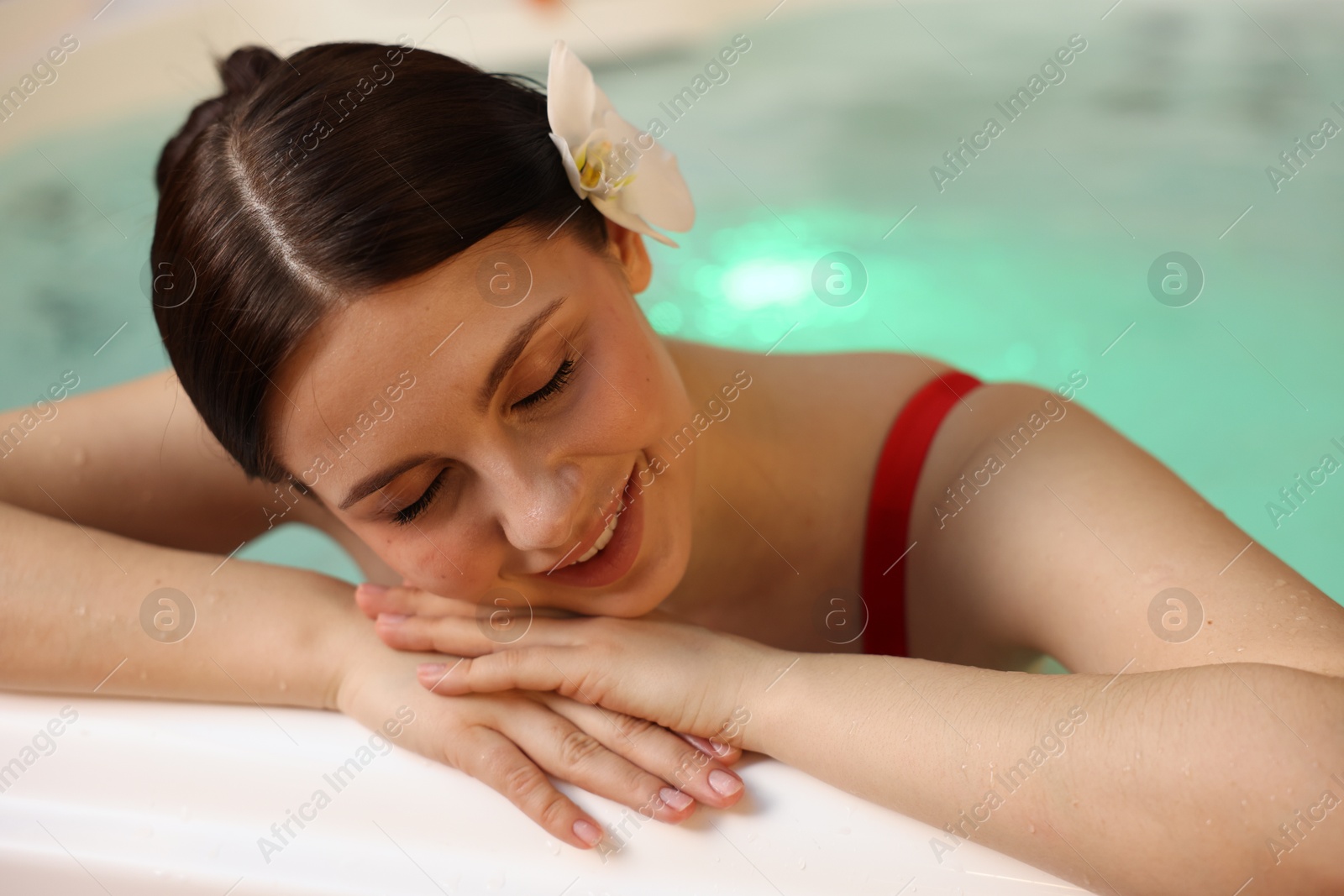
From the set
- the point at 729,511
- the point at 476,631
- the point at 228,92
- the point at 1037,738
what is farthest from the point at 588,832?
the point at 228,92

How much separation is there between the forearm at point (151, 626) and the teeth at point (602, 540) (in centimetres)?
21

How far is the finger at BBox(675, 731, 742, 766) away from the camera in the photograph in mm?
823

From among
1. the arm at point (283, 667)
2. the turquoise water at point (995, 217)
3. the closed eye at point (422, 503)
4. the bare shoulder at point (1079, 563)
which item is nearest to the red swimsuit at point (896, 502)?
the bare shoulder at point (1079, 563)

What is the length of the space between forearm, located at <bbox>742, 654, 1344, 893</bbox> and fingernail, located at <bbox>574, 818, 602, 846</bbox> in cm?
13

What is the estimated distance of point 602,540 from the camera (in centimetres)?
92

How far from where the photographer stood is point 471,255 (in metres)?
0.80

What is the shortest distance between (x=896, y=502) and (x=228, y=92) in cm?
74

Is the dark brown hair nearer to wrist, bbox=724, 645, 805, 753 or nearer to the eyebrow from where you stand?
the eyebrow

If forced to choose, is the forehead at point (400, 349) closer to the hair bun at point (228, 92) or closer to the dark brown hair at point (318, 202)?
the dark brown hair at point (318, 202)

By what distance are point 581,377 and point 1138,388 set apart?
1597 mm

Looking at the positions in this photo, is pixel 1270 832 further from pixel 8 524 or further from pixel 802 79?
pixel 802 79

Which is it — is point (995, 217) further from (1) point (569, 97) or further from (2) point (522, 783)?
(2) point (522, 783)

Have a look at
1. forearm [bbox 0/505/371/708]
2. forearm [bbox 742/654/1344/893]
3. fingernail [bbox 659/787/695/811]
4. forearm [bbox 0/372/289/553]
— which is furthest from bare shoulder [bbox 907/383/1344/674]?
forearm [bbox 0/372/289/553]

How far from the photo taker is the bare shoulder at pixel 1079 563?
79 cm
